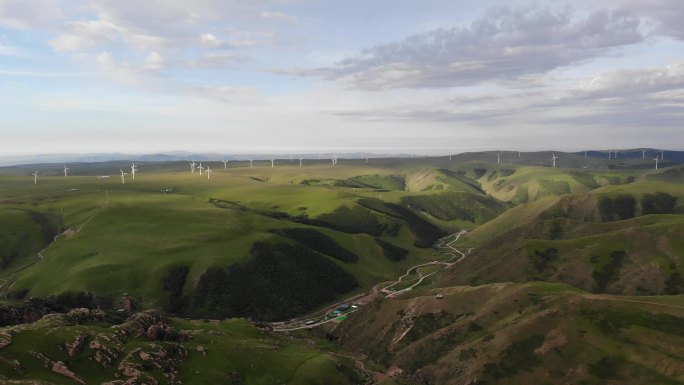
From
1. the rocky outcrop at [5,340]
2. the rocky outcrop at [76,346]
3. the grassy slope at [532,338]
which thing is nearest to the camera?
the rocky outcrop at [5,340]

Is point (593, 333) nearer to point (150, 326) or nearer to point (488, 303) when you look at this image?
point (488, 303)

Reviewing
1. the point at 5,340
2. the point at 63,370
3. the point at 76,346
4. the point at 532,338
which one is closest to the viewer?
the point at 63,370

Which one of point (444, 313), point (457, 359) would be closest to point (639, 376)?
point (457, 359)

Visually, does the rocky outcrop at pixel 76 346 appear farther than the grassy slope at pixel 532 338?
No

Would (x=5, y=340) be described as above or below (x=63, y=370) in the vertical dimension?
above

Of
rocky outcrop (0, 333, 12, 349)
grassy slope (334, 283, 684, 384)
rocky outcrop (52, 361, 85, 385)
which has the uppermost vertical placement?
rocky outcrop (0, 333, 12, 349)

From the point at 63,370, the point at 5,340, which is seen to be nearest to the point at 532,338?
the point at 63,370

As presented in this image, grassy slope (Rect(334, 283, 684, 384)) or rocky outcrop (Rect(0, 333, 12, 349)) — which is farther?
grassy slope (Rect(334, 283, 684, 384))

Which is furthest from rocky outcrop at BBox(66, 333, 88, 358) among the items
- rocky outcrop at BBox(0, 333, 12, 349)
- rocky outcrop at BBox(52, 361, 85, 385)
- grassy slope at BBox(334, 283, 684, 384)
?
grassy slope at BBox(334, 283, 684, 384)

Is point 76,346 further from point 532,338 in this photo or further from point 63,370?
point 532,338

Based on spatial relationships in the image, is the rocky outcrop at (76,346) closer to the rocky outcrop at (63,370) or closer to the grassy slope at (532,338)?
the rocky outcrop at (63,370)

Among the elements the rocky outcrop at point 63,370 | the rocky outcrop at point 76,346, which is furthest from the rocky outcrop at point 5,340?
the rocky outcrop at point 76,346

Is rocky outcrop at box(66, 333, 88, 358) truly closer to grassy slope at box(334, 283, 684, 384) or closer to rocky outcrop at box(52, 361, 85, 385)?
rocky outcrop at box(52, 361, 85, 385)
